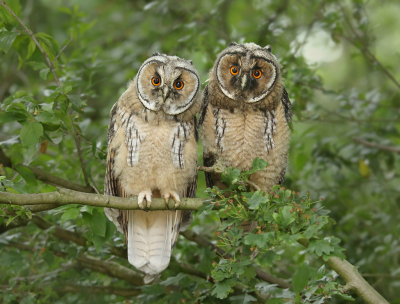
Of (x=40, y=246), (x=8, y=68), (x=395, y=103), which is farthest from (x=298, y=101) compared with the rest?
(x=8, y=68)

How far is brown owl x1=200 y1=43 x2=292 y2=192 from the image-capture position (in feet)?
8.43

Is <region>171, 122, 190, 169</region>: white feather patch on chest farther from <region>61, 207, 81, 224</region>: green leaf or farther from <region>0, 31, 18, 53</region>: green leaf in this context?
<region>0, 31, 18, 53</region>: green leaf

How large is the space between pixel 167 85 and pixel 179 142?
0.33 metres

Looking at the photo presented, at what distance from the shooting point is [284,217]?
5.54 ft

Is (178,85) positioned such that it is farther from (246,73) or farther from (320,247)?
(320,247)

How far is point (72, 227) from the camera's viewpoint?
9.31 feet

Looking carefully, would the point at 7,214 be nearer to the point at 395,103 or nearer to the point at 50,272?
the point at 50,272

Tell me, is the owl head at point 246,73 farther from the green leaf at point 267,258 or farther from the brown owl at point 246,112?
the green leaf at point 267,258

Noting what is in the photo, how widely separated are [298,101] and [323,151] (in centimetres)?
47

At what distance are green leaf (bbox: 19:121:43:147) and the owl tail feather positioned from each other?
2.54 ft

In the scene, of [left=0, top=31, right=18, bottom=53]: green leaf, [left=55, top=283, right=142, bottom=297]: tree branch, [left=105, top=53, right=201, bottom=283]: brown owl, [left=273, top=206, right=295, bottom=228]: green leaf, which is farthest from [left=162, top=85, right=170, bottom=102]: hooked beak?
[left=55, top=283, right=142, bottom=297]: tree branch

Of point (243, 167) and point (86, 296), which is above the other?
point (243, 167)

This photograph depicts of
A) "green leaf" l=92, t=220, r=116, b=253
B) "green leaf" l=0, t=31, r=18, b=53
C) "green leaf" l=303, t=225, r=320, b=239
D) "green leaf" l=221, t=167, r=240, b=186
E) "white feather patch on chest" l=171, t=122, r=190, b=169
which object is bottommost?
"green leaf" l=92, t=220, r=116, b=253

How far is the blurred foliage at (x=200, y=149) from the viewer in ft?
7.98
